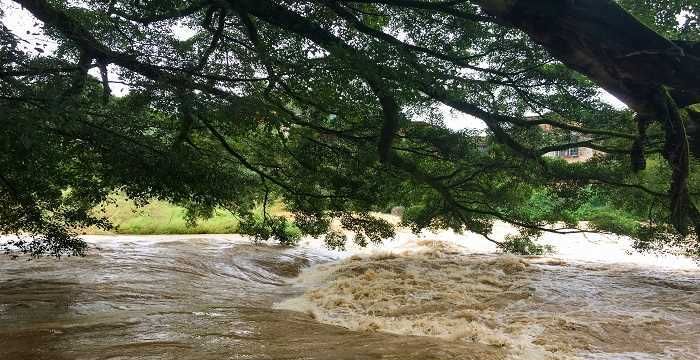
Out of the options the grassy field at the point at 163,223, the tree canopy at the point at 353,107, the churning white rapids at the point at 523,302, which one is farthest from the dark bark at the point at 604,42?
the grassy field at the point at 163,223

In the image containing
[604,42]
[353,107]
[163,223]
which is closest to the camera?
[604,42]

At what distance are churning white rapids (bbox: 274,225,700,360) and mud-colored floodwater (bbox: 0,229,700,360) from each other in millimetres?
32

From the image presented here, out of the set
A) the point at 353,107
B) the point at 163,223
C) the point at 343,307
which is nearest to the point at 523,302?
the point at 343,307

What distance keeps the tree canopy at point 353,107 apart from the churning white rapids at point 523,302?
44.4 inches

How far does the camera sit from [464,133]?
24.7 ft

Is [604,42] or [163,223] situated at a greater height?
[604,42]

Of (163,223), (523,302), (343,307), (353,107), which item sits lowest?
(343,307)

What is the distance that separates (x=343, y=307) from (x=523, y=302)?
8.94 ft

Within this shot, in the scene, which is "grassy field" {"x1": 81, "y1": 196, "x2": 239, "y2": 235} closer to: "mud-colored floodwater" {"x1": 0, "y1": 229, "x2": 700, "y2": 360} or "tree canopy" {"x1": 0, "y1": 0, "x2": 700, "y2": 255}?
"mud-colored floodwater" {"x1": 0, "y1": 229, "x2": 700, "y2": 360}

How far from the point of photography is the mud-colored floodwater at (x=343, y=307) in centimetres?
439

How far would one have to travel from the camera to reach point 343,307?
23.4ft

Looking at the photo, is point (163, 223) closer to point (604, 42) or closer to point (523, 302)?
point (523, 302)

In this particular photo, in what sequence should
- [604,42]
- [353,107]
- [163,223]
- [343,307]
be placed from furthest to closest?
[163,223] < [343,307] < [353,107] < [604,42]

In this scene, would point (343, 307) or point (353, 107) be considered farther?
point (343, 307)
